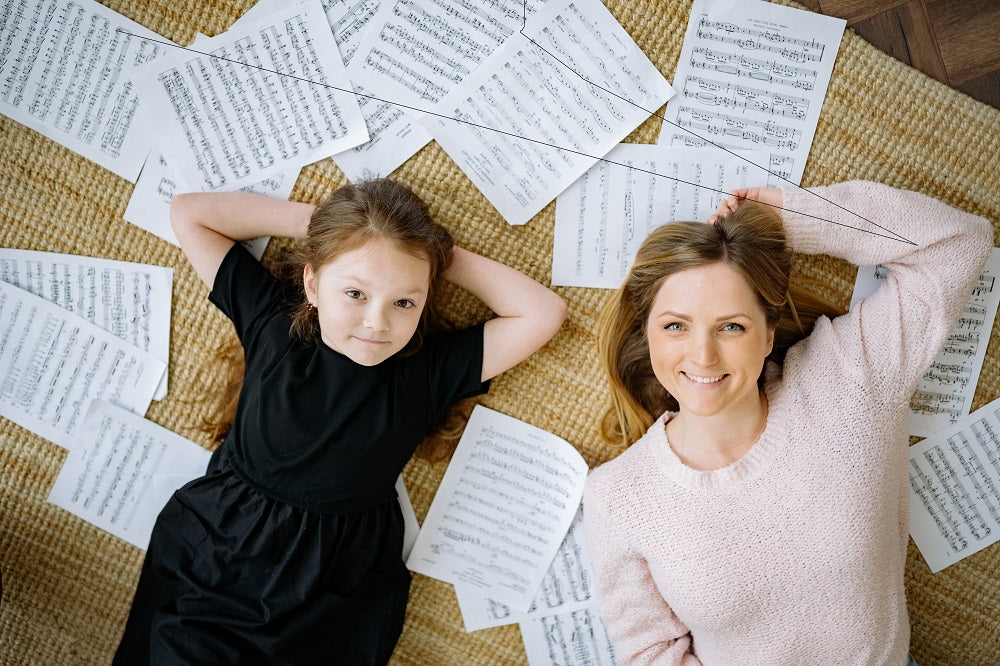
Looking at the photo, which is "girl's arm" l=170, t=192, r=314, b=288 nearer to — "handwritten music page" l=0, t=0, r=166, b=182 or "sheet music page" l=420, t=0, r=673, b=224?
"handwritten music page" l=0, t=0, r=166, b=182

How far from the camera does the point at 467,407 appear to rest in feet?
5.19

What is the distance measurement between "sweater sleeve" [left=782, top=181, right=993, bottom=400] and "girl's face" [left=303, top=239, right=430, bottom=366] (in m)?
0.72

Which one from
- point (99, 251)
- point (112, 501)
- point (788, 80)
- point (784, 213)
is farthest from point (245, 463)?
point (788, 80)

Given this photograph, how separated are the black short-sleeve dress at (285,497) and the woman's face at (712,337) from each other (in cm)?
39

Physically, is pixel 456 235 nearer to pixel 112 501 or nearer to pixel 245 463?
pixel 245 463

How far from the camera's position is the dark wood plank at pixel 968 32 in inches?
56.4

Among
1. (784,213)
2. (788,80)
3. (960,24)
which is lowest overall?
(784,213)

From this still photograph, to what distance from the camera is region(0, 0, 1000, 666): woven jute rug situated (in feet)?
4.72

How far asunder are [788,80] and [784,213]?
0.30m

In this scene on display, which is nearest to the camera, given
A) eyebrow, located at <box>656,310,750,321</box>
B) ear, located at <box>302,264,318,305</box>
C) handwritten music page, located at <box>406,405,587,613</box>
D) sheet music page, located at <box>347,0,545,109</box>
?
eyebrow, located at <box>656,310,750,321</box>

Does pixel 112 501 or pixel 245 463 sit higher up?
pixel 245 463

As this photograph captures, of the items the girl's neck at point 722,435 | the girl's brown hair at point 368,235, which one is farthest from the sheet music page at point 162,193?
the girl's neck at point 722,435

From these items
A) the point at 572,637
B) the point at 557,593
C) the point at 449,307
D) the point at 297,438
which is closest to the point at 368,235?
the point at 449,307

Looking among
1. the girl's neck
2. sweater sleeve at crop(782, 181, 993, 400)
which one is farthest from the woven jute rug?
the girl's neck
